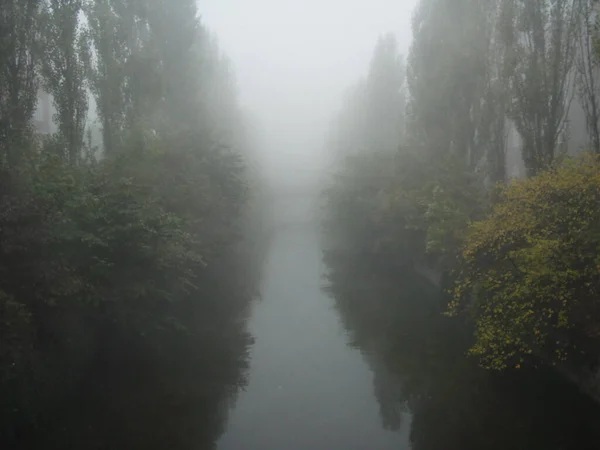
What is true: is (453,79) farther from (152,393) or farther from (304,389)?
(152,393)

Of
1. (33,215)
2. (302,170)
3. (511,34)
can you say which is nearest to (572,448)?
(33,215)

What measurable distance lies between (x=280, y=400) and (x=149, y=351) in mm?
4091

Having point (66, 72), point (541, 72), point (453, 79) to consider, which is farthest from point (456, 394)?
point (453, 79)

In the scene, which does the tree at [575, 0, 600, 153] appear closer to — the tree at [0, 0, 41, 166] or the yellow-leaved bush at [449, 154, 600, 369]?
the yellow-leaved bush at [449, 154, 600, 369]

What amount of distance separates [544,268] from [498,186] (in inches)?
170

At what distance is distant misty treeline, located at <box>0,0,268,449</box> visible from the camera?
9211 mm

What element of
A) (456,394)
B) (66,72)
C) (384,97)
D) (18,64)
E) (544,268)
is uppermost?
(384,97)

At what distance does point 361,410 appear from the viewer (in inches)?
422

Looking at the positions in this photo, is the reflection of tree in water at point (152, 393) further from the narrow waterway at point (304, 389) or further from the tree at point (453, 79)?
the tree at point (453, 79)

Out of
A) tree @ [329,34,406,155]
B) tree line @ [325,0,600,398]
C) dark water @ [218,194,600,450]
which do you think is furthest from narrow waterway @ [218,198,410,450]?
tree @ [329,34,406,155]

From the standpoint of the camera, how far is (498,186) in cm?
1305

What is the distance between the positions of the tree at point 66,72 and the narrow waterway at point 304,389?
8.03 meters

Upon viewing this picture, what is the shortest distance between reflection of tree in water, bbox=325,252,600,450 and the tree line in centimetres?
49

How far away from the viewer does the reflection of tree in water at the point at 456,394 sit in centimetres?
941
